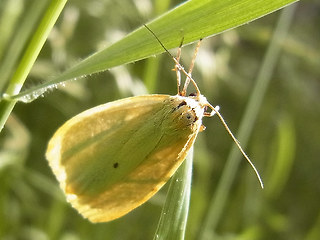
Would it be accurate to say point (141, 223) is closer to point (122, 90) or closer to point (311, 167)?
point (122, 90)

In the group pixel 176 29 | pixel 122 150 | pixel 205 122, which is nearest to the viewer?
pixel 176 29

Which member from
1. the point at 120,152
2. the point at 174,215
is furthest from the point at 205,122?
the point at 174,215

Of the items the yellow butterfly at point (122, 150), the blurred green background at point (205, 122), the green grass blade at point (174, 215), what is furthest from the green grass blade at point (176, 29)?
the blurred green background at point (205, 122)

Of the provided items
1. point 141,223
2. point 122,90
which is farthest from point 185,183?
point 141,223

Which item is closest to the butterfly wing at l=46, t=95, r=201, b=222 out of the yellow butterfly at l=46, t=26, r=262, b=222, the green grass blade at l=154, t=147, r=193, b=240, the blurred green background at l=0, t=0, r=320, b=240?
the yellow butterfly at l=46, t=26, r=262, b=222

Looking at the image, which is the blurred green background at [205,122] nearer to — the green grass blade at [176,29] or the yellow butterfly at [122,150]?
the yellow butterfly at [122,150]

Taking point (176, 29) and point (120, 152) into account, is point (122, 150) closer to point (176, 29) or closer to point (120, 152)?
point (120, 152)
